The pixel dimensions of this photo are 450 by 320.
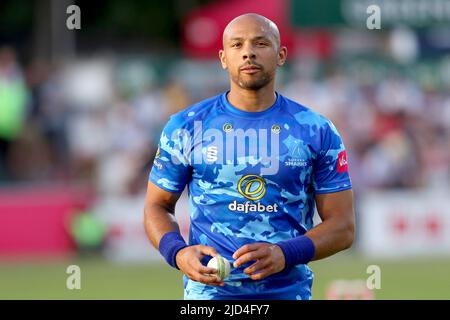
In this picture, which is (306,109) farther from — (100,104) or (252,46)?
(100,104)

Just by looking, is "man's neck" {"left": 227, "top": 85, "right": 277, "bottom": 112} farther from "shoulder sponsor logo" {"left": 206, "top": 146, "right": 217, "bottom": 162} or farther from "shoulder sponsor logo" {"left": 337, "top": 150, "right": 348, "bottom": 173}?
"shoulder sponsor logo" {"left": 337, "top": 150, "right": 348, "bottom": 173}

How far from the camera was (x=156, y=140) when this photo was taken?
19.4 meters

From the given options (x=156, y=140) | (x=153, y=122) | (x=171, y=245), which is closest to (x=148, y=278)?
(x=156, y=140)

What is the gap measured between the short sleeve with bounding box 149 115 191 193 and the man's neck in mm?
340

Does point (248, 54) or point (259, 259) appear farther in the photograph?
point (248, 54)

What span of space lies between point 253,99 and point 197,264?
995mm

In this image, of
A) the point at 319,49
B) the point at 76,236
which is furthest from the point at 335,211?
the point at 319,49

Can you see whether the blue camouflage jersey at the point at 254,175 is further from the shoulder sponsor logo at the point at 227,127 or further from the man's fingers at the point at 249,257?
the man's fingers at the point at 249,257

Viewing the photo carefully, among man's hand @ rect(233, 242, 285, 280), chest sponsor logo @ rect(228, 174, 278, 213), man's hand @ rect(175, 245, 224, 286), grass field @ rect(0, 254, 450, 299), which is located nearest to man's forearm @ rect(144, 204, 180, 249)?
man's hand @ rect(175, 245, 224, 286)

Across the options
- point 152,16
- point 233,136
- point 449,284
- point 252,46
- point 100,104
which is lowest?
point 449,284

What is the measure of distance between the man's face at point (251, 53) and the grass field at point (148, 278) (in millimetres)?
6456

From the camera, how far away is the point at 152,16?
3709cm

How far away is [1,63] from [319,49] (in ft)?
25.2

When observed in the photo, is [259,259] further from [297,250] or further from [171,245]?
[171,245]
